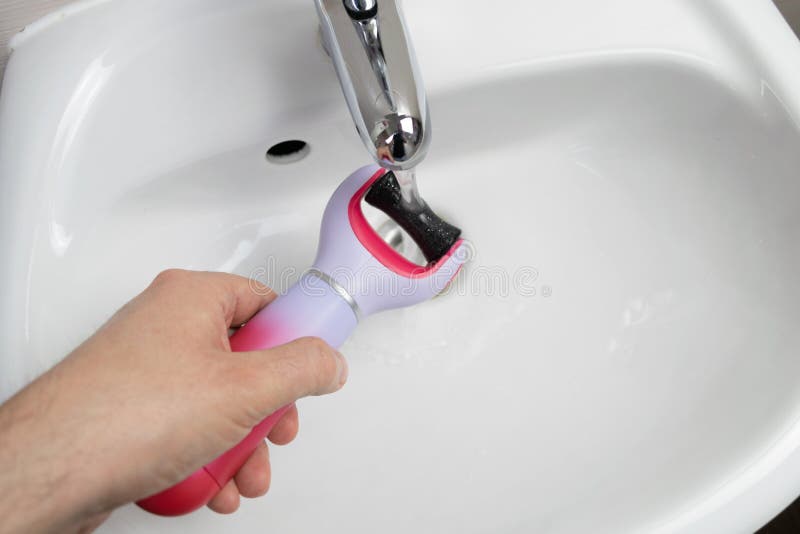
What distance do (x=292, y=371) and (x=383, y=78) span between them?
0.15m

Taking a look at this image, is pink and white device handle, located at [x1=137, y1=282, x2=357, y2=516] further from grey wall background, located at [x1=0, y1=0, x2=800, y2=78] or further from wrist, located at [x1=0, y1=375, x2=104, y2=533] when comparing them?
grey wall background, located at [x1=0, y1=0, x2=800, y2=78]

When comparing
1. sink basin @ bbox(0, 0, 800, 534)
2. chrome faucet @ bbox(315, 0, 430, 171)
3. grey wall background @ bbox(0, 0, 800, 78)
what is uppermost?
grey wall background @ bbox(0, 0, 800, 78)

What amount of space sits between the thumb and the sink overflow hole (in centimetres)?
17

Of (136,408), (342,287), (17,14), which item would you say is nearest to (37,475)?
(136,408)

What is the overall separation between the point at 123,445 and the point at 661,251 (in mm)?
339

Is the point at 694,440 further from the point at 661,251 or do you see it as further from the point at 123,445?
the point at 123,445

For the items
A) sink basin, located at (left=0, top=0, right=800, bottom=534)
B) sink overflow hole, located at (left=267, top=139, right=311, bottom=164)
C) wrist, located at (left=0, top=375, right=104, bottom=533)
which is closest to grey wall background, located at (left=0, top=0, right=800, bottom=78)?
sink basin, located at (left=0, top=0, right=800, bottom=534)

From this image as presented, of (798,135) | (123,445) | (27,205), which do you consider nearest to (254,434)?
(123,445)

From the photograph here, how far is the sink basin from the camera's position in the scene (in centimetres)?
37

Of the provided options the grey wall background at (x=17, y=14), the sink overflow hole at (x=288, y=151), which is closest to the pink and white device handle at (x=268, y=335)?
the sink overflow hole at (x=288, y=151)

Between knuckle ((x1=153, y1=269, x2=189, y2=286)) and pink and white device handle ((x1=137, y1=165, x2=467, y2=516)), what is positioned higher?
knuckle ((x1=153, y1=269, x2=189, y2=286))

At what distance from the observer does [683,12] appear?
43 centimetres

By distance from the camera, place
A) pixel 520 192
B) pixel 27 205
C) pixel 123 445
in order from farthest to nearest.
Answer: pixel 520 192 < pixel 27 205 < pixel 123 445

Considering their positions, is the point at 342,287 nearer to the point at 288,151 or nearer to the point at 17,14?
the point at 288,151
